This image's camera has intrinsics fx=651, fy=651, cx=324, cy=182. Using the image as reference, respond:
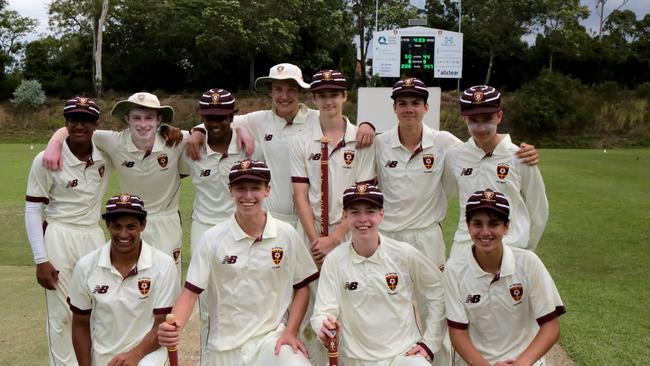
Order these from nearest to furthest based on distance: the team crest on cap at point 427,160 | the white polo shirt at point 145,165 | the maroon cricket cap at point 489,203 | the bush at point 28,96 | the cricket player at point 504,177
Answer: the maroon cricket cap at point 489,203
the cricket player at point 504,177
the team crest on cap at point 427,160
the white polo shirt at point 145,165
the bush at point 28,96

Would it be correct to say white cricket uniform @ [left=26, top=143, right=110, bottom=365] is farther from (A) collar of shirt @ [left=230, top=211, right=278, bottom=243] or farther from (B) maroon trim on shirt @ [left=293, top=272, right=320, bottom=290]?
(B) maroon trim on shirt @ [left=293, top=272, right=320, bottom=290]

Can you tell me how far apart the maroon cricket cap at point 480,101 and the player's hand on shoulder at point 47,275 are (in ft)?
10.8

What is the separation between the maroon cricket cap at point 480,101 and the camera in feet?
Answer: 14.9

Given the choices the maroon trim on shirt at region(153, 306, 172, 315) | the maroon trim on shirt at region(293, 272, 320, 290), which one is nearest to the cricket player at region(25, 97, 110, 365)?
the maroon trim on shirt at region(153, 306, 172, 315)

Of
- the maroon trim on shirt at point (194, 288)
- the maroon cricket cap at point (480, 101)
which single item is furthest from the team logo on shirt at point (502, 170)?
the maroon trim on shirt at point (194, 288)

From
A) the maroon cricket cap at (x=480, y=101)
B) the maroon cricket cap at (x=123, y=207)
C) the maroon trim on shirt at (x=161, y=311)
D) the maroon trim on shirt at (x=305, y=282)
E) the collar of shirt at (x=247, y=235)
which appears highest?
the maroon cricket cap at (x=480, y=101)

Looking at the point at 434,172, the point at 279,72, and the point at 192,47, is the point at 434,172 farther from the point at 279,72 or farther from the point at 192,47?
the point at 192,47

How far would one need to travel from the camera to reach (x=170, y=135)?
5.50m

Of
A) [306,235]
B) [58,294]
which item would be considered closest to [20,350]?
[58,294]

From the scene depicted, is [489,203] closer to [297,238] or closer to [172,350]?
[297,238]

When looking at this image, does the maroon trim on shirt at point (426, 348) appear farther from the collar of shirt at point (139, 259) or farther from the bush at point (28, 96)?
the bush at point (28, 96)

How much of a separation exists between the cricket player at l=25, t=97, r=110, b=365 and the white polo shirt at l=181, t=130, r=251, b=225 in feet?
2.64

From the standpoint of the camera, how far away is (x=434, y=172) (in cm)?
518

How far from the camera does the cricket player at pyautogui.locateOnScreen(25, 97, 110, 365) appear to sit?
497cm
